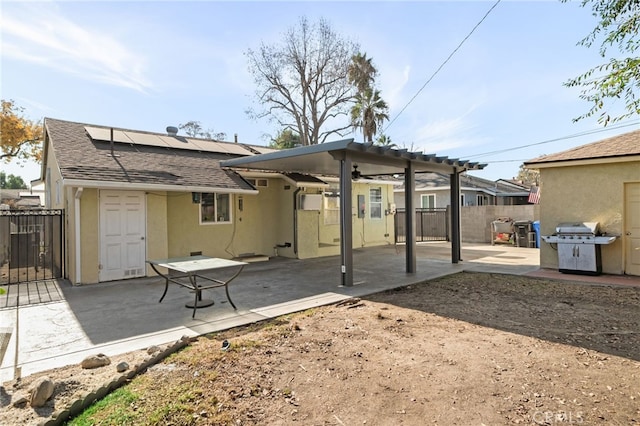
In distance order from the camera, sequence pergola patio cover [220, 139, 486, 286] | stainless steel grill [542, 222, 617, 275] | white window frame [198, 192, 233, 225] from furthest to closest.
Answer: white window frame [198, 192, 233, 225]
stainless steel grill [542, 222, 617, 275]
pergola patio cover [220, 139, 486, 286]

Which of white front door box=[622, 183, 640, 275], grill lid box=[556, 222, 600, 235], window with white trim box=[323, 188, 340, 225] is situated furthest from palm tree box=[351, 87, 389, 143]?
white front door box=[622, 183, 640, 275]

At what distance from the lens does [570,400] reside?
9.96 ft

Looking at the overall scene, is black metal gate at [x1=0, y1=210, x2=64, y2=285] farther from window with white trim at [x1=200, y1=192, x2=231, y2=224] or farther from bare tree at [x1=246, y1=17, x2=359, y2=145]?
bare tree at [x1=246, y1=17, x2=359, y2=145]

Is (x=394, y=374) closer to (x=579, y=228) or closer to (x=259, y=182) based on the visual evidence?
(x=579, y=228)

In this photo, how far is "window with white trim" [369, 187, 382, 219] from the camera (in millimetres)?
15515

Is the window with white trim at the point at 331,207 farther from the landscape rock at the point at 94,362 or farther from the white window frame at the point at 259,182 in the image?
the landscape rock at the point at 94,362

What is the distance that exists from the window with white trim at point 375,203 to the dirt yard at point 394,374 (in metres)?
9.90

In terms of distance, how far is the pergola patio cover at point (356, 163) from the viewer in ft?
25.0

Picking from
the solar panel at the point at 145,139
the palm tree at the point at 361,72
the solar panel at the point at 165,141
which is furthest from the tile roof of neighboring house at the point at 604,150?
the palm tree at the point at 361,72

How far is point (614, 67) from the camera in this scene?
3562 mm

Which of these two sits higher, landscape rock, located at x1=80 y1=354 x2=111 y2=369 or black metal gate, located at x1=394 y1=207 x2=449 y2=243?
black metal gate, located at x1=394 y1=207 x2=449 y2=243

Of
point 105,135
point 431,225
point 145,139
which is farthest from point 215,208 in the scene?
point 431,225

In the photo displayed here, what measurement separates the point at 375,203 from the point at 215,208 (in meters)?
7.21

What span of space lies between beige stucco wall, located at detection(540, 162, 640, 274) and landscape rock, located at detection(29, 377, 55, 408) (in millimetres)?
10406
